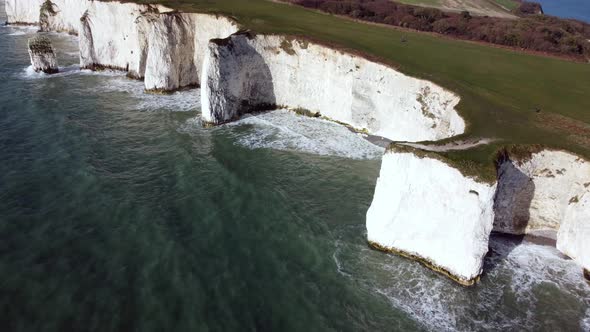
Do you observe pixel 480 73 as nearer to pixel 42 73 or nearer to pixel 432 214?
pixel 432 214

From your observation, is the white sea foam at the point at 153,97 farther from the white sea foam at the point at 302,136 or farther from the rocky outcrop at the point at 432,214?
the rocky outcrop at the point at 432,214

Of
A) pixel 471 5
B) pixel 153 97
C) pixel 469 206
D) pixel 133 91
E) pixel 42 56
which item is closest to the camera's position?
pixel 469 206

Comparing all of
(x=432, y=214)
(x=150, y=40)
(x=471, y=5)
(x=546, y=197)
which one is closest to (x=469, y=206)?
(x=432, y=214)

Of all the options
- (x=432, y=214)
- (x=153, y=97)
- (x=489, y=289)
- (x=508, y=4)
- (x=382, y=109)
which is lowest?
(x=489, y=289)

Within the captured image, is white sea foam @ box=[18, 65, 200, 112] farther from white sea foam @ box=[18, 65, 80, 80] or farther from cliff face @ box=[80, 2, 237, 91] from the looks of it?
cliff face @ box=[80, 2, 237, 91]

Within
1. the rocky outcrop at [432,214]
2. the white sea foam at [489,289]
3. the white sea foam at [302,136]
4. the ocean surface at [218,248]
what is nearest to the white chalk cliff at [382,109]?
the rocky outcrop at [432,214]

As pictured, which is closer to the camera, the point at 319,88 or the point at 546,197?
the point at 546,197
